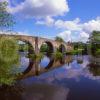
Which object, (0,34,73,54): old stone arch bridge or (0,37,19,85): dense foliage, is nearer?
(0,37,19,85): dense foliage

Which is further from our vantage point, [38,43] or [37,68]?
[38,43]

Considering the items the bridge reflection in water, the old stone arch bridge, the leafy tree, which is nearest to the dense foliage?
the bridge reflection in water

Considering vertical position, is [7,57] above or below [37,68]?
above

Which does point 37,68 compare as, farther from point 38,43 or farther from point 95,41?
point 95,41

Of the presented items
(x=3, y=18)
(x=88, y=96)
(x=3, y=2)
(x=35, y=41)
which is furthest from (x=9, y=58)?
(x=35, y=41)

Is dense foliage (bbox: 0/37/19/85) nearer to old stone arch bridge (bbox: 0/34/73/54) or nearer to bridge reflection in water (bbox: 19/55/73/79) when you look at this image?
bridge reflection in water (bbox: 19/55/73/79)

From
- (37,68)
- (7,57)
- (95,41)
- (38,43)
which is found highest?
(95,41)

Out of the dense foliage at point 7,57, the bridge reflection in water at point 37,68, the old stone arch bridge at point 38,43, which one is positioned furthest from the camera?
the old stone arch bridge at point 38,43

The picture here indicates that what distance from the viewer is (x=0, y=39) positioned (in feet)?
76.8

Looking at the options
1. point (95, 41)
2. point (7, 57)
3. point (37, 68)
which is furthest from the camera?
point (95, 41)

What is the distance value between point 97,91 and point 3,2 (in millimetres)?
13308

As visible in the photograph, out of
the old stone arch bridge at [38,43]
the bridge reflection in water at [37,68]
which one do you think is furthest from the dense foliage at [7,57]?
the old stone arch bridge at [38,43]

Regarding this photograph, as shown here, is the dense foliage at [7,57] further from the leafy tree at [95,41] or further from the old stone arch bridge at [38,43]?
the leafy tree at [95,41]

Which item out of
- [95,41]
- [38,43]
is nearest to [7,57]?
[38,43]
